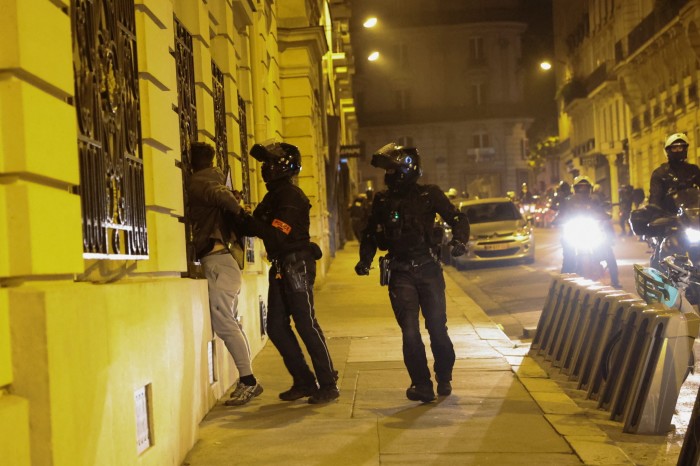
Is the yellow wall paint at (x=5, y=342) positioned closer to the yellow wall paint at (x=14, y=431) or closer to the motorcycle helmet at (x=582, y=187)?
the yellow wall paint at (x=14, y=431)

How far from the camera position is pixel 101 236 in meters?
5.40

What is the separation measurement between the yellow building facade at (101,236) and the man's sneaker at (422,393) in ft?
4.91

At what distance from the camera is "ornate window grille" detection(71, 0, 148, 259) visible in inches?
204

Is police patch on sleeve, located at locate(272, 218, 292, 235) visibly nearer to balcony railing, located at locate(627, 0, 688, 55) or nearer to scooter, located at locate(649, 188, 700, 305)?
scooter, located at locate(649, 188, 700, 305)

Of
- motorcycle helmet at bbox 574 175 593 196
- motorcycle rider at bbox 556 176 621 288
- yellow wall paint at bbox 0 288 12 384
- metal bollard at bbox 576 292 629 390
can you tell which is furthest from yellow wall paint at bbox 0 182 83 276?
motorcycle helmet at bbox 574 175 593 196

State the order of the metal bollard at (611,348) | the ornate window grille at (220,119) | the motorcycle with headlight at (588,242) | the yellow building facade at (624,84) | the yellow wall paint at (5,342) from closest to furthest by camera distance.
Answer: the yellow wall paint at (5,342) → the metal bollard at (611,348) → the ornate window grille at (220,119) → the motorcycle with headlight at (588,242) → the yellow building facade at (624,84)

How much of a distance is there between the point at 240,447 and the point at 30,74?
3265mm

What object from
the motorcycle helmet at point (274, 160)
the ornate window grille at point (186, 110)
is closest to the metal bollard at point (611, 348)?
the motorcycle helmet at point (274, 160)

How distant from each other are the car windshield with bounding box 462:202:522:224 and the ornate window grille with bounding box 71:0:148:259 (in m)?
20.4

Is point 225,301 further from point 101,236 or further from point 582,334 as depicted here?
point 582,334

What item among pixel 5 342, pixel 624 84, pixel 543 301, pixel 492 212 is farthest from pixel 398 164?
pixel 624 84

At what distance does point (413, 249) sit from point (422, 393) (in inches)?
42.5

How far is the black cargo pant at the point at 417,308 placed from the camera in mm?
8016

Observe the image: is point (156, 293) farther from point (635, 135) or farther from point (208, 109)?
point (635, 135)
